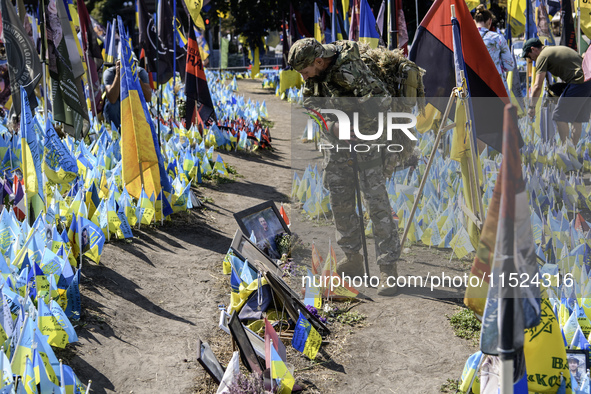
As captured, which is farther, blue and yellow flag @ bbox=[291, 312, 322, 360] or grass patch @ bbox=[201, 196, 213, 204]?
grass patch @ bbox=[201, 196, 213, 204]

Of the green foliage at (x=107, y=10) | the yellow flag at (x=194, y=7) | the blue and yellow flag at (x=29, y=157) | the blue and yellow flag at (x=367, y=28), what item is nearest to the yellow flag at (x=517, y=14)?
the blue and yellow flag at (x=367, y=28)

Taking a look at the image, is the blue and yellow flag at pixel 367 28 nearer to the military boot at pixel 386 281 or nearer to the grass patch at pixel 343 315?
the military boot at pixel 386 281

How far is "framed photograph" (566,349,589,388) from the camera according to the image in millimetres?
3088

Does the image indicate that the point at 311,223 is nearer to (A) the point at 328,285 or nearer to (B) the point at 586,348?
(A) the point at 328,285

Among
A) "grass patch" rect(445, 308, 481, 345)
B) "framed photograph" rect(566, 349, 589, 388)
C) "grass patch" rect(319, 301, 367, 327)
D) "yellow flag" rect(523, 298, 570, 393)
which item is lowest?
"grass patch" rect(319, 301, 367, 327)

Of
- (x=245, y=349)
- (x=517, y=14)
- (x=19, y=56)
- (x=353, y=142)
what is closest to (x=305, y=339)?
(x=245, y=349)

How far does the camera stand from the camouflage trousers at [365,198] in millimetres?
4816

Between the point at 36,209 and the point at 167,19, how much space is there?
233 inches

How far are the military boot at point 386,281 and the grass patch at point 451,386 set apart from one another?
1.34m

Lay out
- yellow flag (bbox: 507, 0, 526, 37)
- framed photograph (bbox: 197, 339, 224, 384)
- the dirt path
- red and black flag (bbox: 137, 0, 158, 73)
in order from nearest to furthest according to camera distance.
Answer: framed photograph (bbox: 197, 339, 224, 384), the dirt path, red and black flag (bbox: 137, 0, 158, 73), yellow flag (bbox: 507, 0, 526, 37)

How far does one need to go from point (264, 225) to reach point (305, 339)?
207 cm

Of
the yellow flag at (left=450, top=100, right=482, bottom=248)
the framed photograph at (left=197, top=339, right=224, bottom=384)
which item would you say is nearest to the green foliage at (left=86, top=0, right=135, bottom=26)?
the yellow flag at (left=450, top=100, right=482, bottom=248)

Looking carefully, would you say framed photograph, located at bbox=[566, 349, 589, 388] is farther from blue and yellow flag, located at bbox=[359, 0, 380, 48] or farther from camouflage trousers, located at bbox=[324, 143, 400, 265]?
blue and yellow flag, located at bbox=[359, 0, 380, 48]

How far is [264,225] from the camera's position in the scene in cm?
577
